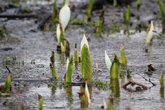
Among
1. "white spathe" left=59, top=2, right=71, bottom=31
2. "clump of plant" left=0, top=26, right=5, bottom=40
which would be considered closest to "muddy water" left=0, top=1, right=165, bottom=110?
"clump of plant" left=0, top=26, right=5, bottom=40

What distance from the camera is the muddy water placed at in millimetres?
3549

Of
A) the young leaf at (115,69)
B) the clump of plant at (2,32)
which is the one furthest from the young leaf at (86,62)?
the clump of plant at (2,32)

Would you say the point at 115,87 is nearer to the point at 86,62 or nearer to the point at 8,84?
the point at 86,62

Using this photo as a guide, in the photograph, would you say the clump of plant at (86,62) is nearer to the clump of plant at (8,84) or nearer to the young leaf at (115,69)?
the young leaf at (115,69)

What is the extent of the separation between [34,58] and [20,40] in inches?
79.3

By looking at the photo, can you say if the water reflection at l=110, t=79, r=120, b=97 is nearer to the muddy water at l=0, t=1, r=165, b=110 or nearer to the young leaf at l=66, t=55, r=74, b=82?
the muddy water at l=0, t=1, r=165, b=110

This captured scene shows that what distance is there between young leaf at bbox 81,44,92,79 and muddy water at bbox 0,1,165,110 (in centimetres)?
24

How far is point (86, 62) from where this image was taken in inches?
162

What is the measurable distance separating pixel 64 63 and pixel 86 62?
56.3 inches

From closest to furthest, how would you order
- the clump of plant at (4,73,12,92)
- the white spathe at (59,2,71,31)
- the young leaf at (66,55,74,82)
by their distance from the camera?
the clump of plant at (4,73,12,92), the young leaf at (66,55,74,82), the white spathe at (59,2,71,31)

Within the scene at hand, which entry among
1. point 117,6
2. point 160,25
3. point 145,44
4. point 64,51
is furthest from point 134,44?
point 117,6

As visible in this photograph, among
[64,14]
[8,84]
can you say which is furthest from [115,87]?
[64,14]

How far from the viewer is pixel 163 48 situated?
6621 mm

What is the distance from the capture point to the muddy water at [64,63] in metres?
3.55
